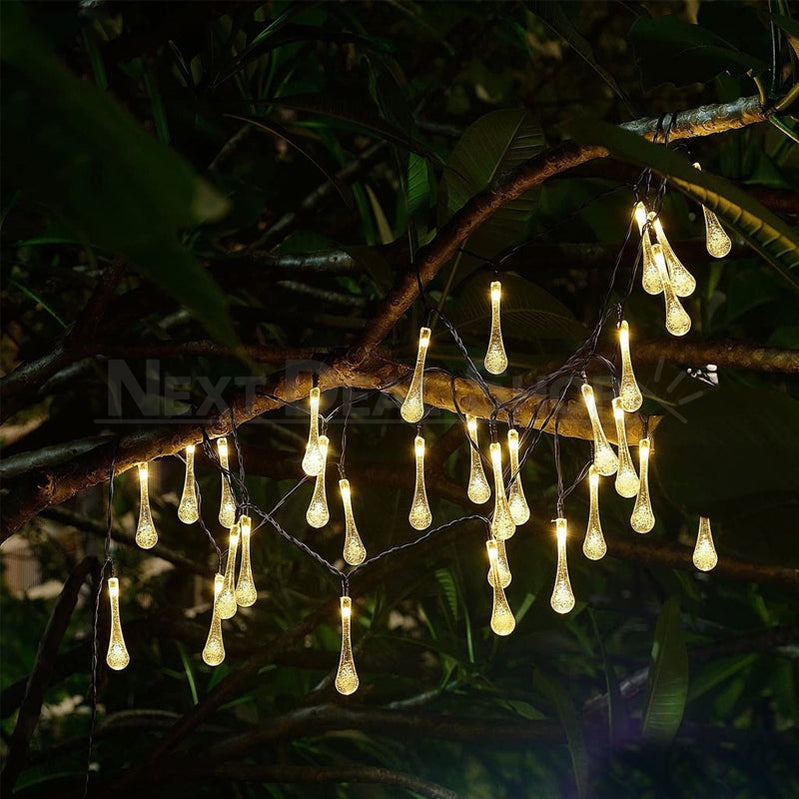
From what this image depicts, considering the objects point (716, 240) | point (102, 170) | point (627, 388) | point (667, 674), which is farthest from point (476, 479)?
point (102, 170)

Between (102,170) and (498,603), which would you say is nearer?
(102,170)

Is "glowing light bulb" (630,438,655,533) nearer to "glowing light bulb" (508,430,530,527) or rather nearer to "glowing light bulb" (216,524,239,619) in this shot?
"glowing light bulb" (508,430,530,527)

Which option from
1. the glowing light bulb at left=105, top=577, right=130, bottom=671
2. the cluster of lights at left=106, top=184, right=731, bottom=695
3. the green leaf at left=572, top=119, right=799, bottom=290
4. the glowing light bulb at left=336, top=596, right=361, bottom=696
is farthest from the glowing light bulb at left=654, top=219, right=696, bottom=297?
the glowing light bulb at left=105, top=577, right=130, bottom=671

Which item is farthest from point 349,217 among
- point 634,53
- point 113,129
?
point 113,129

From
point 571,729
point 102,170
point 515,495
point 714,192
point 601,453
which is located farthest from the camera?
point 571,729

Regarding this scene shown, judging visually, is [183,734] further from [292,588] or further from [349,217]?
[349,217]

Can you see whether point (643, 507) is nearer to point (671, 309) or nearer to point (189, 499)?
point (671, 309)

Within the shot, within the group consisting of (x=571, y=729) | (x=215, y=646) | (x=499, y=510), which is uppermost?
(x=499, y=510)
